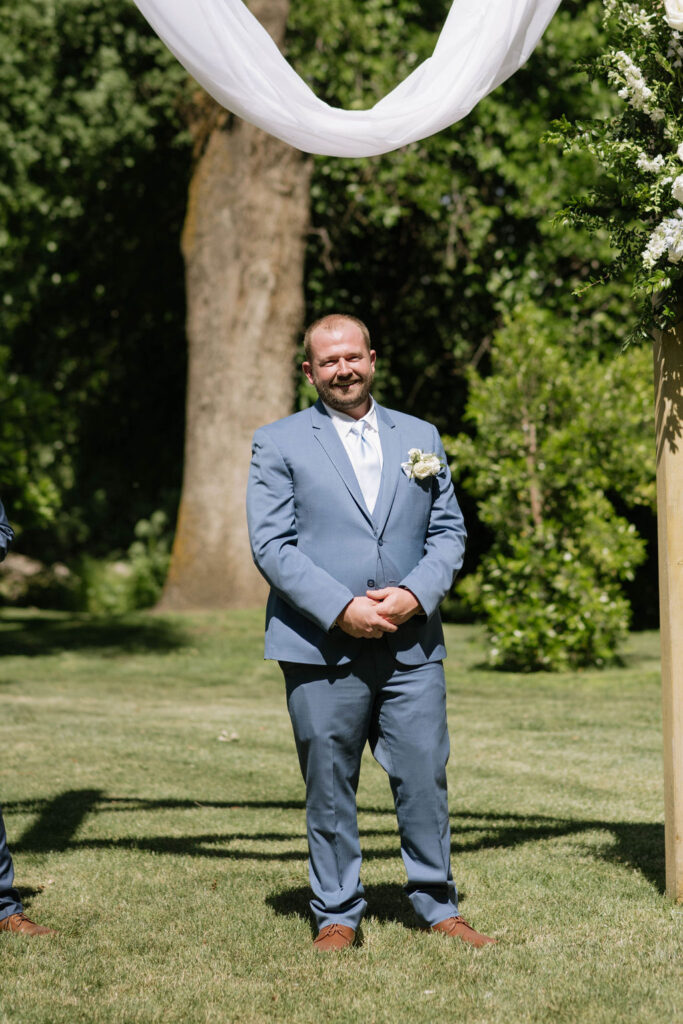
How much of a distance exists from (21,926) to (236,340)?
1189 centimetres

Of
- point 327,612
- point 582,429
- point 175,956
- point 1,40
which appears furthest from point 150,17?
point 1,40

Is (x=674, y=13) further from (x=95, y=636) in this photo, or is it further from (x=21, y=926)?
(x=95, y=636)

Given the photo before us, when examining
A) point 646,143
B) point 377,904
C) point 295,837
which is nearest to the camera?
point 646,143

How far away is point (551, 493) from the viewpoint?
12.8 metres

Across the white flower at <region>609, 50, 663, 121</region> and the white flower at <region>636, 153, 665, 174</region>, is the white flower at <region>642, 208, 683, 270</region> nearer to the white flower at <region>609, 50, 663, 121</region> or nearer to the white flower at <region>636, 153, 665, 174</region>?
the white flower at <region>636, 153, 665, 174</region>

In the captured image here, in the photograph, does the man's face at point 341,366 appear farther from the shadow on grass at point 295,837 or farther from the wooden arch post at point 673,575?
the shadow on grass at point 295,837

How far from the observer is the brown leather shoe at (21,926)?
14.4ft

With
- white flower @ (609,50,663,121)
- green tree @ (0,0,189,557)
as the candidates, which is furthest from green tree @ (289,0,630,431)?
white flower @ (609,50,663,121)

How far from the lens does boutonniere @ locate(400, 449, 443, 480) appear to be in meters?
4.31

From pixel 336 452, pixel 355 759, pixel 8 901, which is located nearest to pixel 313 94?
pixel 336 452

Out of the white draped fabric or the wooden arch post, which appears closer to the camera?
the wooden arch post

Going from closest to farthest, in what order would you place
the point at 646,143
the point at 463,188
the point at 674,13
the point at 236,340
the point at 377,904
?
the point at 674,13 → the point at 646,143 → the point at 377,904 → the point at 236,340 → the point at 463,188

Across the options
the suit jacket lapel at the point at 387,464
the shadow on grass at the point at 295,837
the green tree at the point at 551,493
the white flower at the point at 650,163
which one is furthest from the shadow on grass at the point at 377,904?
the green tree at the point at 551,493

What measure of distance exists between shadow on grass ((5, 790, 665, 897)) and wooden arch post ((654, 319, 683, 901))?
0.69 m
